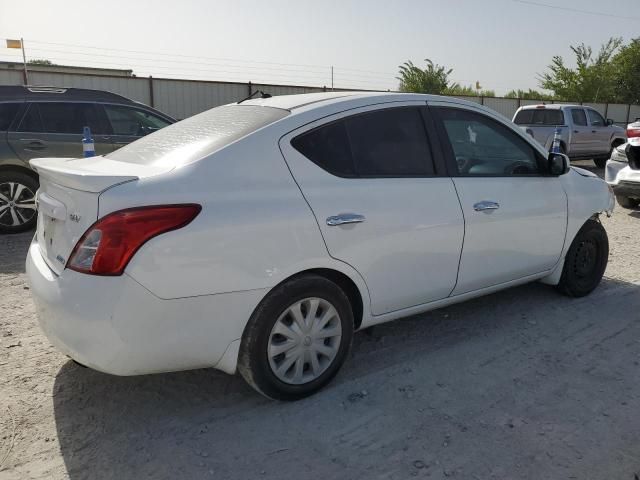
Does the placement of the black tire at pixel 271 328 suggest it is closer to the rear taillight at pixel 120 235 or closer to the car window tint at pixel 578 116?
the rear taillight at pixel 120 235

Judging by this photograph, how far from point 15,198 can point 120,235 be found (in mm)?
5336

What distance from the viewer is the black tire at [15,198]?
6941 millimetres

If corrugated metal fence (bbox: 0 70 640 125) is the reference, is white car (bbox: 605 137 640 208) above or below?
below

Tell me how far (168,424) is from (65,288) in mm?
872

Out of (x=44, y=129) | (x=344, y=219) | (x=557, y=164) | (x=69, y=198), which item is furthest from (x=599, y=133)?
(x=69, y=198)

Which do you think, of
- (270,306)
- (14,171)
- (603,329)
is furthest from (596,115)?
(270,306)

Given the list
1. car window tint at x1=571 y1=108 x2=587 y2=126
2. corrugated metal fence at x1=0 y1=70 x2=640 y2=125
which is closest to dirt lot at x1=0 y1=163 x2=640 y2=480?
corrugated metal fence at x1=0 y1=70 x2=640 y2=125

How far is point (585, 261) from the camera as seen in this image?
4.77 m

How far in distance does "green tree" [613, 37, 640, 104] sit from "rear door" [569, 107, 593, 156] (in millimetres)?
27907

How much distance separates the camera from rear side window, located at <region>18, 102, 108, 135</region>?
720 cm

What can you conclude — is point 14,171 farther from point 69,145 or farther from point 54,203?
point 54,203

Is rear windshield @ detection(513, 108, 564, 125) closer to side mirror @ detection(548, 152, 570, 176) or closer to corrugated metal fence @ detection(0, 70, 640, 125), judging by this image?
corrugated metal fence @ detection(0, 70, 640, 125)

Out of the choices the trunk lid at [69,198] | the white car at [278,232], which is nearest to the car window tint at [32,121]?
the white car at [278,232]

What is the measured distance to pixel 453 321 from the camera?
429 centimetres
